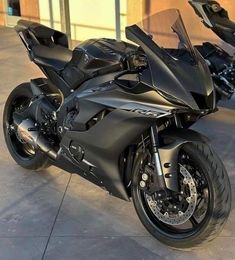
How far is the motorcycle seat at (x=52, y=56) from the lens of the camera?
396cm

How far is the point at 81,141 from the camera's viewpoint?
3.59 meters

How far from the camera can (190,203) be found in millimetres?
3254

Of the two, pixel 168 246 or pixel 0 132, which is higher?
pixel 168 246

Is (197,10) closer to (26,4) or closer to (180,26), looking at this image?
(180,26)

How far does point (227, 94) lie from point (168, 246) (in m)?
2.08

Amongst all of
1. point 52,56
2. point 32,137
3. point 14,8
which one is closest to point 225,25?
point 52,56

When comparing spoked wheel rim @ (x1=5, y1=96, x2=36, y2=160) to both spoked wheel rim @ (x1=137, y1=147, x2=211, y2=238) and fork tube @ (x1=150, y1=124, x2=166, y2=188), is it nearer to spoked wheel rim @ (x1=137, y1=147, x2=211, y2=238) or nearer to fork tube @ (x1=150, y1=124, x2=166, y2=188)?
spoked wheel rim @ (x1=137, y1=147, x2=211, y2=238)

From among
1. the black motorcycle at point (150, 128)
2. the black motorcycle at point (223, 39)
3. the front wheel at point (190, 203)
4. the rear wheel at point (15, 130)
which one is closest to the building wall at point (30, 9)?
the black motorcycle at point (223, 39)

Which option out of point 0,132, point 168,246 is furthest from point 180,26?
point 0,132

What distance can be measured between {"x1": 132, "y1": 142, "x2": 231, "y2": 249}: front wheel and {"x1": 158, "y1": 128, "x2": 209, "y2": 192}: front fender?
42 mm

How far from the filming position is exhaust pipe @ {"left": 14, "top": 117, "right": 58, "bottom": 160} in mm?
4055

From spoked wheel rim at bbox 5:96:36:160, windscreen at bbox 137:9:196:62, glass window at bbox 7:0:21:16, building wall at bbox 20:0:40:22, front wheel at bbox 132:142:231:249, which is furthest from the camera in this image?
glass window at bbox 7:0:21:16

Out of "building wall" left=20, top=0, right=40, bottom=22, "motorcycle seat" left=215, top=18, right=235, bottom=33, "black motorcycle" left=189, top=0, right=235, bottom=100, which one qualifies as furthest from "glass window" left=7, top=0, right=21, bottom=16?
"motorcycle seat" left=215, top=18, right=235, bottom=33

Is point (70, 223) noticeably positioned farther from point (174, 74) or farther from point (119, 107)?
point (174, 74)
